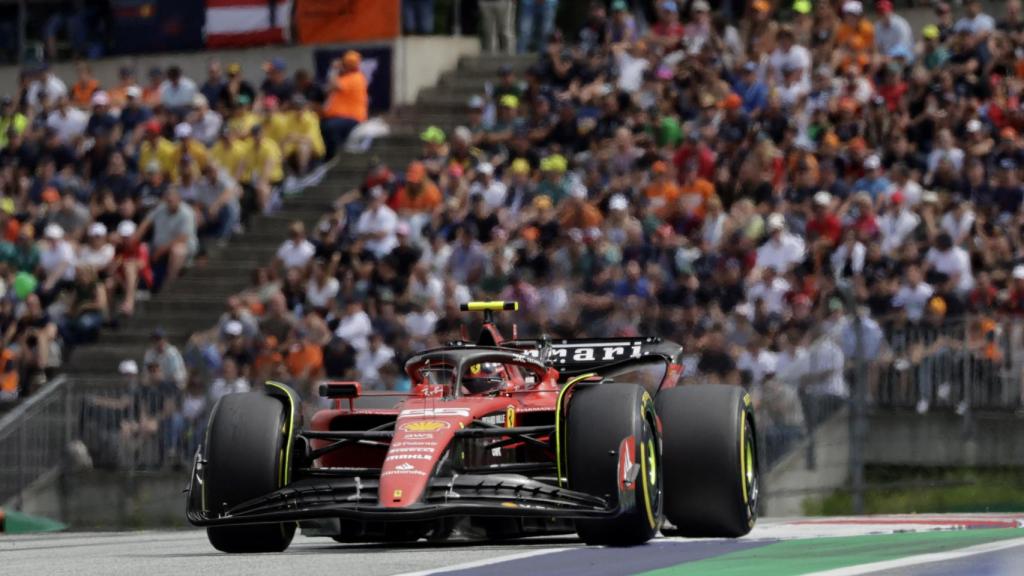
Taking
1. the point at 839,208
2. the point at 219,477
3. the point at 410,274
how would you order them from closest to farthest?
1. the point at 219,477
2. the point at 839,208
3. the point at 410,274

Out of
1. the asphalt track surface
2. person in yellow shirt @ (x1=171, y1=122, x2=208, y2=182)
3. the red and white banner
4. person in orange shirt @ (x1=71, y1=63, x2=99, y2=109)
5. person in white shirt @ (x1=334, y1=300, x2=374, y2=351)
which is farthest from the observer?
person in orange shirt @ (x1=71, y1=63, x2=99, y2=109)

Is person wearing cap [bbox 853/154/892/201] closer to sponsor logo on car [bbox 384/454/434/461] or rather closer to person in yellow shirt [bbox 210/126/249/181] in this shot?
person in yellow shirt [bbox 210/126/249/181]

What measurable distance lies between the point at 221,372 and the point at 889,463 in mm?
7130

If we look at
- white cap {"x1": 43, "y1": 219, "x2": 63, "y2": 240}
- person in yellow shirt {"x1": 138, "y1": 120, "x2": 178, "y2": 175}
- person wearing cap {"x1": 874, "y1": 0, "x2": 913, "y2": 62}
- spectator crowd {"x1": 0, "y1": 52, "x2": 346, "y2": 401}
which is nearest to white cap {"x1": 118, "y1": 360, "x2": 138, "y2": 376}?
spectator crowd {"x1": 0, "y1": 52, "x2": 346, "y2": 401}

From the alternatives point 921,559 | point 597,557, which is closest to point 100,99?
point 597,557

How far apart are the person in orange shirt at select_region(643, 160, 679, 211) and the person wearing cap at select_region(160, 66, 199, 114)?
9241mm

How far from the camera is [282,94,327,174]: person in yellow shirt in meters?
29.0

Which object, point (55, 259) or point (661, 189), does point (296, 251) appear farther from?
point (661, 189)

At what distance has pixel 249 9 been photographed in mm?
32375

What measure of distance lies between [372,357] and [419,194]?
361 centimetres

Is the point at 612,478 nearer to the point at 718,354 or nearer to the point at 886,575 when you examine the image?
the point at 886,575

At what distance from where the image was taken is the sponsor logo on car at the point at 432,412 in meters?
12.2

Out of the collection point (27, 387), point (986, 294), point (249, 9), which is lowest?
point (27, 387)

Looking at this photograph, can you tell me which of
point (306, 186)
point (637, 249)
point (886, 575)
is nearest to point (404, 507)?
point (886, 575)
